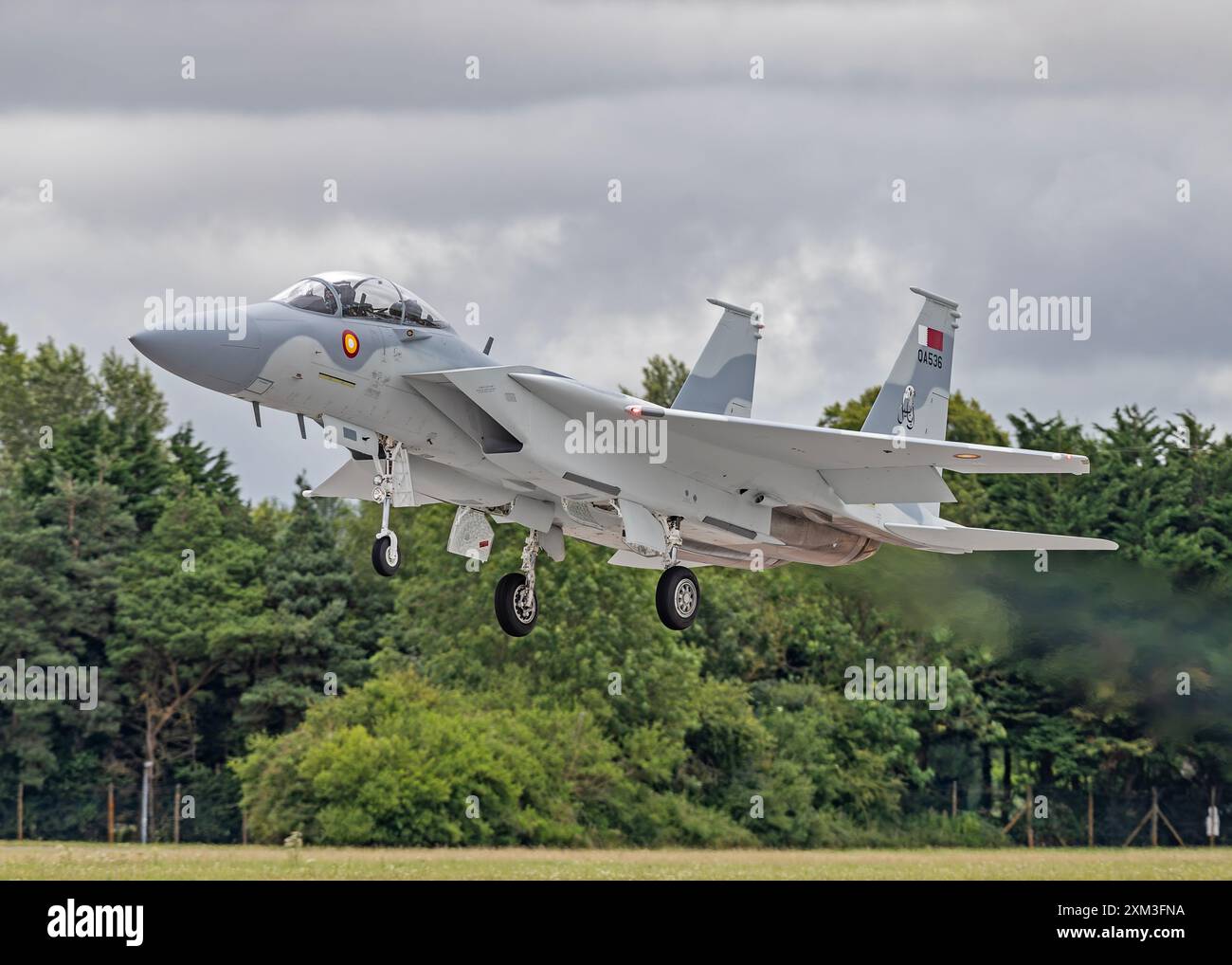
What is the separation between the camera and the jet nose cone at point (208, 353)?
15.0m

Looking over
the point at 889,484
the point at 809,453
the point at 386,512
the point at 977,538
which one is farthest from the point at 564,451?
the point at 977,538

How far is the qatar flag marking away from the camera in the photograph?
2228cm

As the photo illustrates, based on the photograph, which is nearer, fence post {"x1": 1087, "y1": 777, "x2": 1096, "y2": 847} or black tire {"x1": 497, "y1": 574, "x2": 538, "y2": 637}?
black tire {"x1": 497, "y1": 574, "x2": 538, "y2": 637}

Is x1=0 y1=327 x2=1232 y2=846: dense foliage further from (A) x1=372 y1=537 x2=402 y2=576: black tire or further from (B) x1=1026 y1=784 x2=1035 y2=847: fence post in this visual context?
(A) x1=372 y1=537 x2=402 y2=576: black tire

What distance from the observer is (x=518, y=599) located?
61.8ft

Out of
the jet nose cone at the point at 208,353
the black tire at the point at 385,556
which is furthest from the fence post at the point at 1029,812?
the jet nose cone at the point at 208,353

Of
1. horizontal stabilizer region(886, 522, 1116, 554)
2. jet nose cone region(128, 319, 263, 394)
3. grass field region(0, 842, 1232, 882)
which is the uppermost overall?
jet nose cone region(128, 319, 263, 394)

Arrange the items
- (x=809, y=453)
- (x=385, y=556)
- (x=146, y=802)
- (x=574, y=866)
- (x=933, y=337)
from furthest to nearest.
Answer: (x=146, y=802)
(x=574, y=866)
(x=933, y=337)
(x=809, y=453)
(x=385, y=556)

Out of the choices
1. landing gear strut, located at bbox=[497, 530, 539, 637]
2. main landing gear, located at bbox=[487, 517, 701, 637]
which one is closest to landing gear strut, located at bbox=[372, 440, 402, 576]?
main landing gear, located at bbox=[487, 517, 701, 637]

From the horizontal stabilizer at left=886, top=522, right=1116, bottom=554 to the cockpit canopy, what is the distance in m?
6.64

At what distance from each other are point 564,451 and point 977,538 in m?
5.93

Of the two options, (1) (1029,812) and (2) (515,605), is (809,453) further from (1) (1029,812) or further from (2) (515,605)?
(1) (1029,812)

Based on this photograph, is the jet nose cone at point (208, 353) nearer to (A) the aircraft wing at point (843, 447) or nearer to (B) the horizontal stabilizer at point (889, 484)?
(A) the aircraft wing at point (843, 447)

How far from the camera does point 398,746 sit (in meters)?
35.6
